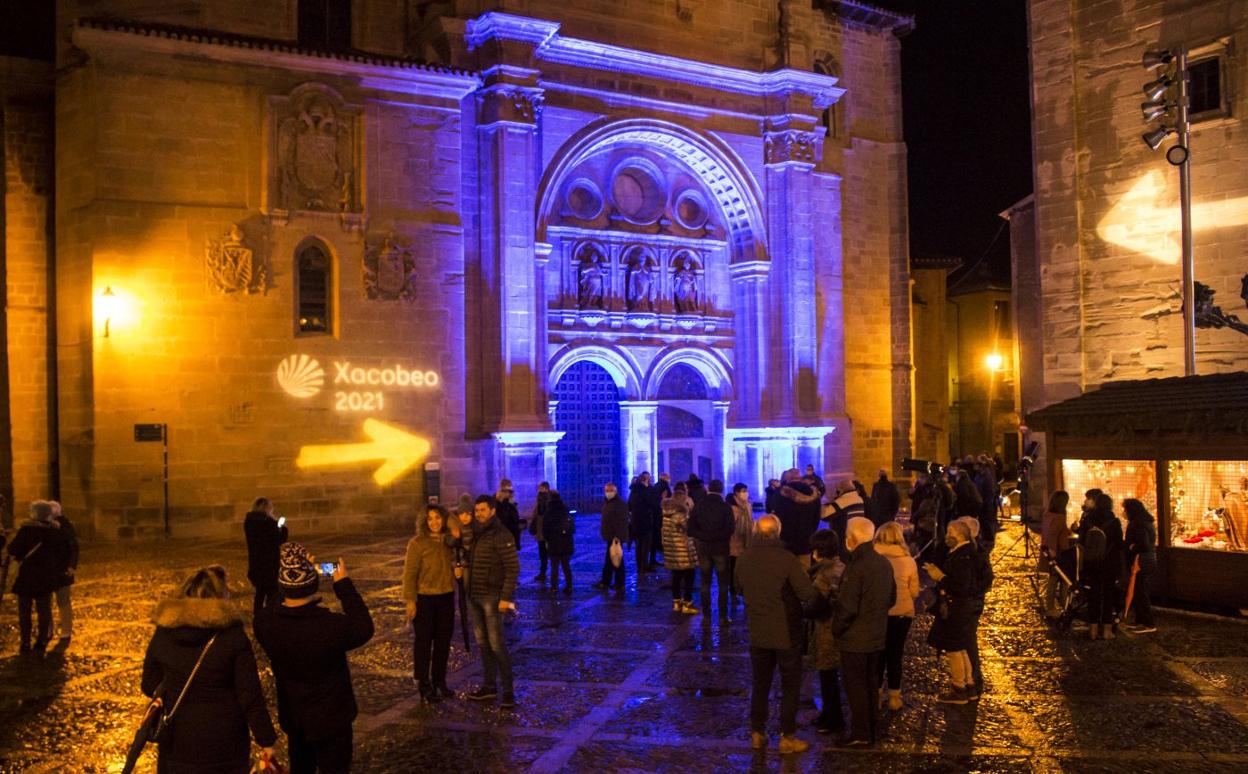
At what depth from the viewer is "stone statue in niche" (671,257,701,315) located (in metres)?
28.8

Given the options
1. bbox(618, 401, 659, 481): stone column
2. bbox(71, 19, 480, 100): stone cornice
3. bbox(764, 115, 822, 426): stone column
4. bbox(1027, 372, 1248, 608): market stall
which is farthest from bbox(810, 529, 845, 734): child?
bbox(764, 115, 822, 426): stone column

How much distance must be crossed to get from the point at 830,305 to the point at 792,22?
772 centimetres

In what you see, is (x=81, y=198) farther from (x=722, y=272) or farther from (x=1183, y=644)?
(x=1183, y=644)

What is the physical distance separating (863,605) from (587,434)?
20.2 m

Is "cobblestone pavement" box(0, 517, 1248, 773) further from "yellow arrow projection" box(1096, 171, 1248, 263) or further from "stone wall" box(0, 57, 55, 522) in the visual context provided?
"stone wall" box(0, 57, 55, 522)

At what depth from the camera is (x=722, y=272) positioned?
97.2ft

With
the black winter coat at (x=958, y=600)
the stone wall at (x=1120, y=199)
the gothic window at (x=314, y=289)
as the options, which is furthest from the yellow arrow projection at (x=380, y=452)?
the black winter coat at (x=958, y=600)

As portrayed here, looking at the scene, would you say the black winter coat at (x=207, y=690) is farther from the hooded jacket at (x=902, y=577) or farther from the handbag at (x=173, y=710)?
the hooded jacket at (x=902, y=577)

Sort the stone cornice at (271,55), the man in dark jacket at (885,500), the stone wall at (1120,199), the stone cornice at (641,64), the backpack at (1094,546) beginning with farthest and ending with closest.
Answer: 1. the stone cornice at (641,64)
2. the stone cornice at (271,55)
3. the stone wall at (1120,199)
4. the man in dark jacket at (885,500)
5. the backpack at (1094,546)

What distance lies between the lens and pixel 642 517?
16297 millimetres

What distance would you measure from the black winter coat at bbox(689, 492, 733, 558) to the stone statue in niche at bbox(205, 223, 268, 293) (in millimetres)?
12678

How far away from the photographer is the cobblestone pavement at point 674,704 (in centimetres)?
736

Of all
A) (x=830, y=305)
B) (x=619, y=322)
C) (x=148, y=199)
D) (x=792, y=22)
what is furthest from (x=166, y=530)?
(x=792, y=22)

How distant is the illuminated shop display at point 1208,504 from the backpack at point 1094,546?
227 centimetres
